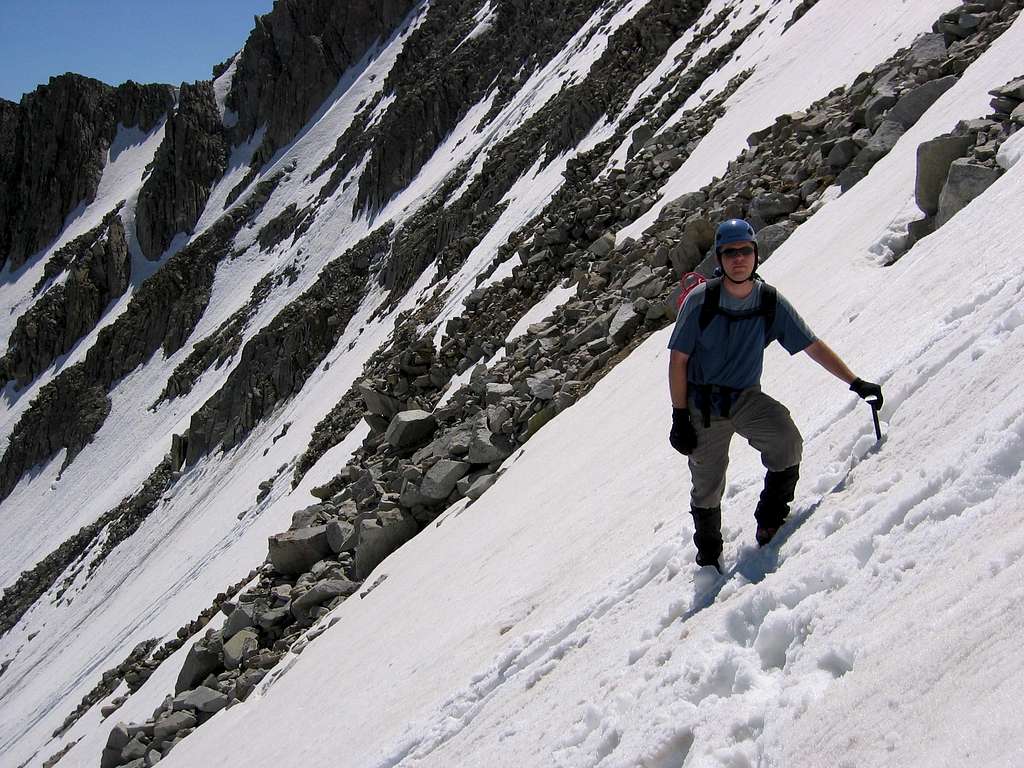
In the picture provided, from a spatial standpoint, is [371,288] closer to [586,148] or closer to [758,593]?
[586,148]

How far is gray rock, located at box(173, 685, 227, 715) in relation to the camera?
1249 centimetres

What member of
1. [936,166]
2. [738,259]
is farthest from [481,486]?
[738,259]

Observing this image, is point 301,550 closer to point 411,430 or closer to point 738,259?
point 411,430

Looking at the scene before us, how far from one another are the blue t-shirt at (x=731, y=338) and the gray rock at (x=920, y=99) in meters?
8.00

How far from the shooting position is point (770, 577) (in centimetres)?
417

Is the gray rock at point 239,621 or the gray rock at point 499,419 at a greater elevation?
the gray rock at point 239,621

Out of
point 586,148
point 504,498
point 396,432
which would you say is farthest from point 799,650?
point 586,148

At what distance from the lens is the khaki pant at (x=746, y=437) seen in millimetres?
4516

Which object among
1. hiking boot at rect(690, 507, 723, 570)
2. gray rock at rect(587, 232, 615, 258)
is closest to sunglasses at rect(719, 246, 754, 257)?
hiking boot at rect(690, 507, 723, 570)

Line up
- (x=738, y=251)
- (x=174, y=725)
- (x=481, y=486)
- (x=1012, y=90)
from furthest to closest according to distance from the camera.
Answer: (x=174, y=725)
(x=481, y=486)
(x=1012, y=90)
(x=738, y=251)

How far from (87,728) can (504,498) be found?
1264 centimetres

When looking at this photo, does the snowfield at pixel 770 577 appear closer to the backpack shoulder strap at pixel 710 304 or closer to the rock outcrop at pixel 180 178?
the backpack shoulder strap at pixel 710 304

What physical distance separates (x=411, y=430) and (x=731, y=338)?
39.7 feet

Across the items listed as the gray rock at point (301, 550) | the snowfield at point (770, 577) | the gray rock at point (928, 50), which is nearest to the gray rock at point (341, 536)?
the gray rock at point (301, 550)
